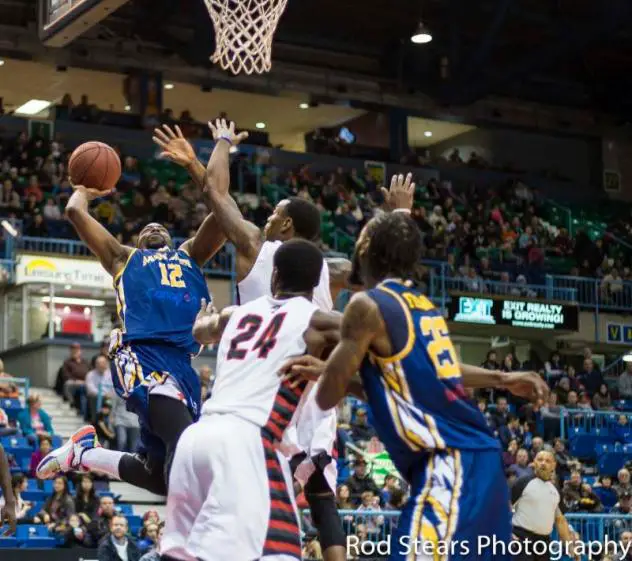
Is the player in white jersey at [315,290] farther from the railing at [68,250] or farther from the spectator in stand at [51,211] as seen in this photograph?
the spectator in stand at [51,211]

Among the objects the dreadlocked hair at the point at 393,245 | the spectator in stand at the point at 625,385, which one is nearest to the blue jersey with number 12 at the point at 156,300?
the dreadlocked hair at the point at 393,245

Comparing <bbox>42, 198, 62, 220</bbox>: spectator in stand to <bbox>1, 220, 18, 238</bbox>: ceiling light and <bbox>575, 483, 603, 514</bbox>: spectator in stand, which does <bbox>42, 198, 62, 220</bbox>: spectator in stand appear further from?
<bbox>575, 483, 603, 514</bbox>: spectator in stand

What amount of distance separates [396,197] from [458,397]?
2.00 m

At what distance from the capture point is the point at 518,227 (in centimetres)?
3200

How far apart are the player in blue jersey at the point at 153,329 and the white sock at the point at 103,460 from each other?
0.7 inches

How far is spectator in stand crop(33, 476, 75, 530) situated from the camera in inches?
614

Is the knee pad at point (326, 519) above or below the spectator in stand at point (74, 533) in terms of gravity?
above

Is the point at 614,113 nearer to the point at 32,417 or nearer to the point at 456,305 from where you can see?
the point at 456,305

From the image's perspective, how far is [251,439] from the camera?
597 cm

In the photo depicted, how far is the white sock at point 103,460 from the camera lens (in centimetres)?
848

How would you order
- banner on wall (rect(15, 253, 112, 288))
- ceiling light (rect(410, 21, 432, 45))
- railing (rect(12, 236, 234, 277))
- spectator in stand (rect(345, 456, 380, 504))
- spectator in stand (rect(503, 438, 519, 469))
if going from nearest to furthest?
1. spectator in stand (rect(345, 456, 380, 504))
2. spectator in stand (rect(503, 438, 519, 469))
3. banner on wall (rect(15, 253, 112, 288))
4. railing (rect(12, 236, 234, 277))
5. ceiling light (rect(410, 21, 432, 45))

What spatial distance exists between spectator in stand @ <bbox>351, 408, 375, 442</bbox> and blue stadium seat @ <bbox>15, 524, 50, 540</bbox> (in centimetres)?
640

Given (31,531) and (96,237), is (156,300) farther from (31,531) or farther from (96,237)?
(31,531)

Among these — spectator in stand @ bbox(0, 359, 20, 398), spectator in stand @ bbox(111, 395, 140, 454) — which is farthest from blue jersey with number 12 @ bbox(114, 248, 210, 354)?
spectator in stand @ bbox(0, 359, 20, 398)
